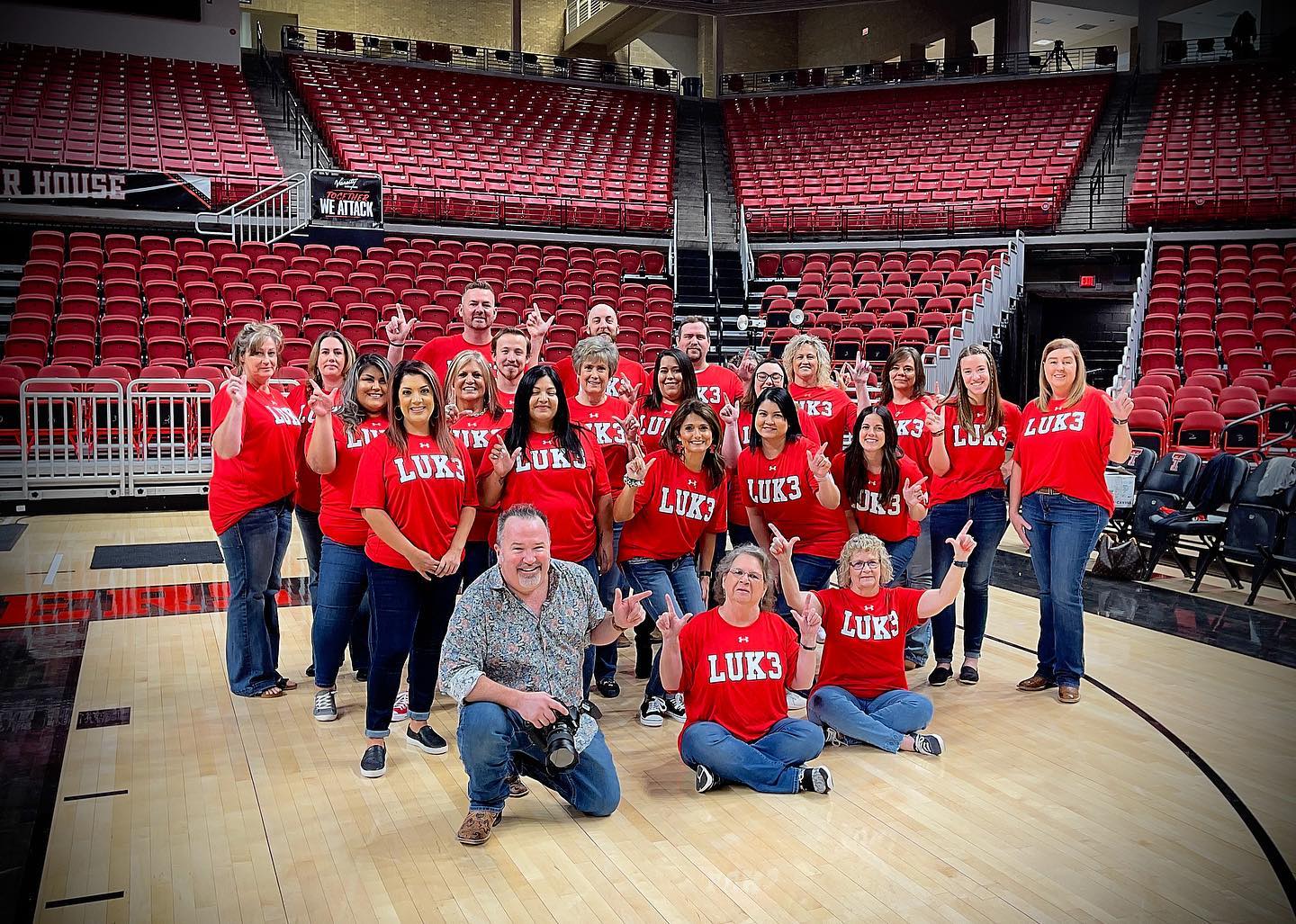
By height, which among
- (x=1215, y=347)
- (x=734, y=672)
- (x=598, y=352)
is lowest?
(x=734, y=672)

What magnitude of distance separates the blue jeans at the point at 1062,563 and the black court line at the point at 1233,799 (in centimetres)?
26

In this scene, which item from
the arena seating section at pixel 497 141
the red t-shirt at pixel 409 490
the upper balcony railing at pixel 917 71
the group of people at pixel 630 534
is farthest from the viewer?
the upper balcony railing at pixel 917 71

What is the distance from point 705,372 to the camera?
4973mm

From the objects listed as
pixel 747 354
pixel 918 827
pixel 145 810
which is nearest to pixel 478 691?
pixel 145 810

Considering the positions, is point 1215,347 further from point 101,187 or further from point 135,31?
point 135,31

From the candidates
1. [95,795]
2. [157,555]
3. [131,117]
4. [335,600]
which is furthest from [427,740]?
[131,117]

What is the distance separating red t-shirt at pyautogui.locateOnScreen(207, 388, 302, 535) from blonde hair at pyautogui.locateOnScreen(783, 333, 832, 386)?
7.45 feet

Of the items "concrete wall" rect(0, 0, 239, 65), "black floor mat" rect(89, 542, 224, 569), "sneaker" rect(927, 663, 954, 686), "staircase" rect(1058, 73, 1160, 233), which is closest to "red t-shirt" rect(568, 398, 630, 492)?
"sneaker" rect(927, 663, 954, 686)

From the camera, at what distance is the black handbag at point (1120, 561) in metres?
6.69

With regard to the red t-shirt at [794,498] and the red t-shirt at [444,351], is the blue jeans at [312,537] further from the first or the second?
the red t-shirt at [794,498]

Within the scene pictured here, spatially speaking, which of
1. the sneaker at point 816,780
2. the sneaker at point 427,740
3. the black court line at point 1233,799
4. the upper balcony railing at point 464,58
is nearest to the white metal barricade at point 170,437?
the sneaker at point 427,740

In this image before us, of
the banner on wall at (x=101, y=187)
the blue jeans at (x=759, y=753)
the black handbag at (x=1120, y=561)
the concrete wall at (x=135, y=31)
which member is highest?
the concrete wall at (x=135, y=31)

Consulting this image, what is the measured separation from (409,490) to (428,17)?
22.5 meters

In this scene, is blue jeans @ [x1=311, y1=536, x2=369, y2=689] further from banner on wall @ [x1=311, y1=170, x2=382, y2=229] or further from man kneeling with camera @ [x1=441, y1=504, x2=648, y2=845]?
banner on wall @ [x1=311, y1=170, x2=382, y2=229]
